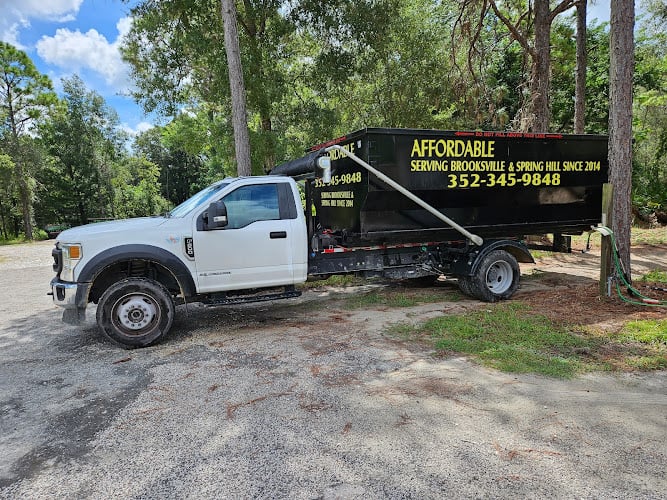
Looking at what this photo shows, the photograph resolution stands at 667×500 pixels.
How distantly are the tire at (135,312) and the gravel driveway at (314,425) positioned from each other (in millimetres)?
185

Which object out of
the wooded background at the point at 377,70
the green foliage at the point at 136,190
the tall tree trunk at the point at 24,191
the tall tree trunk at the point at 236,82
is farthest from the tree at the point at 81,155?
the tall tree trunk at the point at 236,82

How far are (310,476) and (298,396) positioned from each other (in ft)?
4.10

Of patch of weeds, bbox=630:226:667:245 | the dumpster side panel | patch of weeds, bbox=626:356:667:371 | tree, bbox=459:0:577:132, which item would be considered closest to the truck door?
the dumpster side panel

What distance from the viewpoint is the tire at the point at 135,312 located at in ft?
19.1

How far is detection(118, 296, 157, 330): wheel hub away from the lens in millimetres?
5902

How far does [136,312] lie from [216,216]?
1608mm

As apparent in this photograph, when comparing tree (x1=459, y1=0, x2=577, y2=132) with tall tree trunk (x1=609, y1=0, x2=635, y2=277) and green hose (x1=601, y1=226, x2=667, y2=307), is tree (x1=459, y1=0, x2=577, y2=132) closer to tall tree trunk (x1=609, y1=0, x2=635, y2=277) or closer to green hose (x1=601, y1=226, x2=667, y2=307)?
tall tree trunk (x1=609, y1=0, x2=635, y2=277)

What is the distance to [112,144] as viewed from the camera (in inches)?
1587

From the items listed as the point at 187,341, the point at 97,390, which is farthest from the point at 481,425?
the point at 187,341

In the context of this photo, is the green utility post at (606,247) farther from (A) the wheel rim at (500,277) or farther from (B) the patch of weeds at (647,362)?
(B) the patch of weeds at (647,362)

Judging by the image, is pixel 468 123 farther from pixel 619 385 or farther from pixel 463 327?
pixel 619 385

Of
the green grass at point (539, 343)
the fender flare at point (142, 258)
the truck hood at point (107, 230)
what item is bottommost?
the green grass at point (539, 343)

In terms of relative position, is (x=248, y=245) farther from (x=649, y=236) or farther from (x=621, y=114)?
(x=649, y=236)

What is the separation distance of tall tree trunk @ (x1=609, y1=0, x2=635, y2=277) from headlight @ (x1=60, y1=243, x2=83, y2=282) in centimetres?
761
